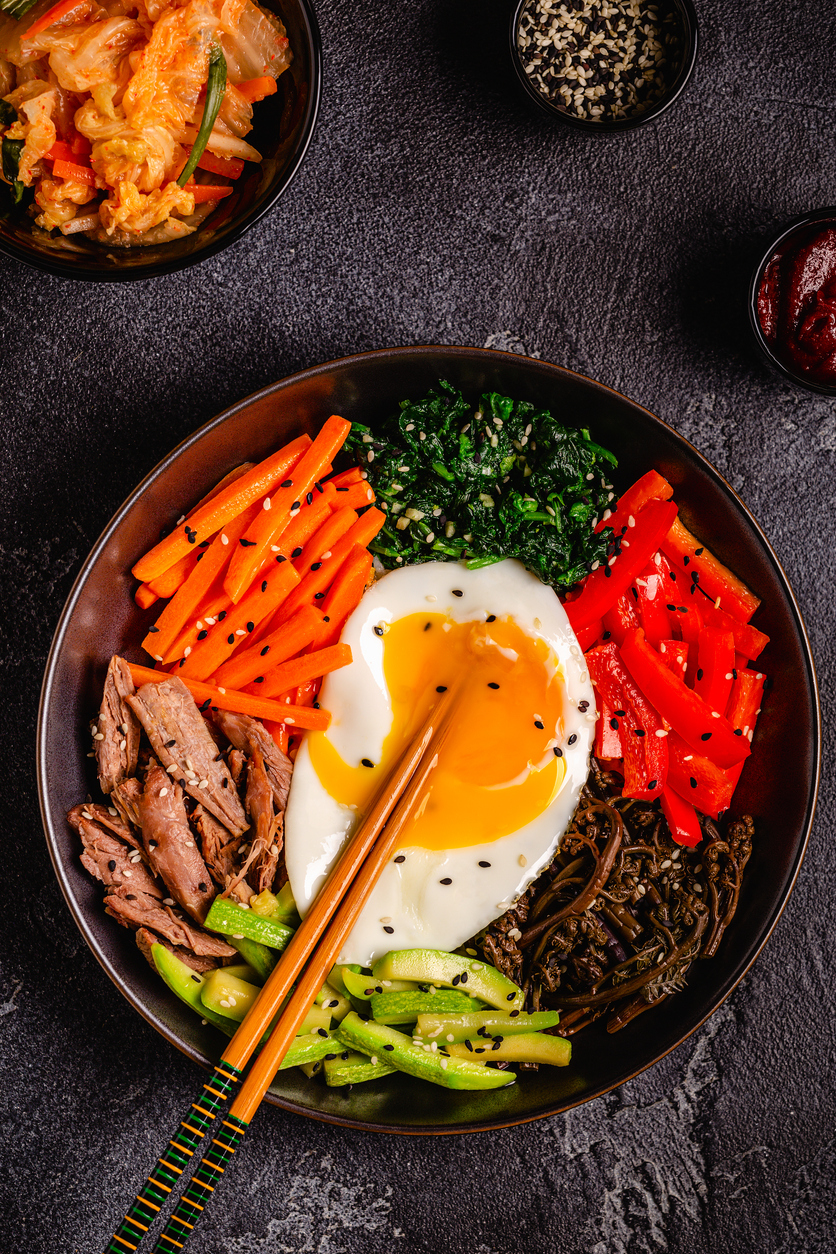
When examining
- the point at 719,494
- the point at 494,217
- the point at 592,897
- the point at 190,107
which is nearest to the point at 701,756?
the point at 592,897

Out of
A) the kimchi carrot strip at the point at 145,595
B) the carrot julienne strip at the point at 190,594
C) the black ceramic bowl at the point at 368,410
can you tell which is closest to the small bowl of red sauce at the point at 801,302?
the black ceramic bowl at the point at 368,410

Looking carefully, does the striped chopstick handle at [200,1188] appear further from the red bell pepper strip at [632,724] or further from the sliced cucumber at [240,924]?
the red bell pepper strip at [632,724]

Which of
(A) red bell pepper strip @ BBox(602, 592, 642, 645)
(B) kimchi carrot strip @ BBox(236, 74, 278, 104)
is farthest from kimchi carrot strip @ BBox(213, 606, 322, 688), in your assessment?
(B) kimchi carrot strip @ BBox(236, 74, 278, 104)

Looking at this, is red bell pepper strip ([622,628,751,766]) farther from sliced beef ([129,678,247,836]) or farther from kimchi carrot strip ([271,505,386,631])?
sliced beef ([129,678,247,836])

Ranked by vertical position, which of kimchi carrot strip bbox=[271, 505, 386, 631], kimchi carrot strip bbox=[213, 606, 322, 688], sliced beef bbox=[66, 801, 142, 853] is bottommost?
sliced beef bbox=[66, 801, 142, 853]

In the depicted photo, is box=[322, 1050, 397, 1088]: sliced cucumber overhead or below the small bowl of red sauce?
below

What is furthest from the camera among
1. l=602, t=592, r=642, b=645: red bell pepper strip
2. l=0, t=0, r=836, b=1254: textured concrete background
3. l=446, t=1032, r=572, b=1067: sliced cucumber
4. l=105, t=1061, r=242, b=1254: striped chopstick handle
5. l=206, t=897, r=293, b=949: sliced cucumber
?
l=0, t=0, r=836, b=1254: textured concrete background

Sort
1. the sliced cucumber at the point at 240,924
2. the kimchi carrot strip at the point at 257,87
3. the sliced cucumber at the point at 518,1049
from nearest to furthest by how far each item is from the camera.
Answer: the kimchi carrot strip at the point at 257,87
the sliced cucumber at the point at 240,924
the sliced cucumber at the point at 518,1049
